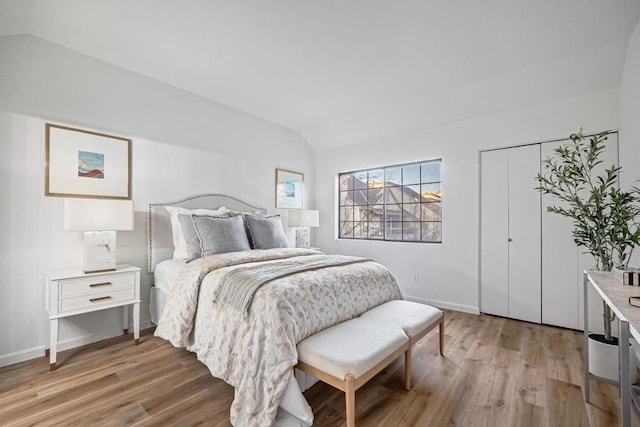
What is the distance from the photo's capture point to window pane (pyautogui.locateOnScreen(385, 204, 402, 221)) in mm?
4348

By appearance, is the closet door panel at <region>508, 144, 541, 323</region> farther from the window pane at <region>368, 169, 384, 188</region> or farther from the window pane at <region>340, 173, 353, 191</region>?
the window pane at <region>340, 173, 353, 191</region>

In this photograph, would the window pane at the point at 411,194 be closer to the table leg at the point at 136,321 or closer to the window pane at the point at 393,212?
the window pane at the point at 393,212

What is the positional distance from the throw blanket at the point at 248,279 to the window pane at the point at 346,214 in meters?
2.54

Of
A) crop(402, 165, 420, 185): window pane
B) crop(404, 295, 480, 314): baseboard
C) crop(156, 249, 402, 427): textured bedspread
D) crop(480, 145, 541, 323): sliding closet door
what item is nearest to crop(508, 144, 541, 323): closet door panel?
crop(480, 145, 541, 323): sliding closet door

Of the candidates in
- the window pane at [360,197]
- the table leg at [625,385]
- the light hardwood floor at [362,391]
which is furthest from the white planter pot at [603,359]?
the window pane at [360,197]

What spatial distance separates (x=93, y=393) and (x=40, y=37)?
2874 mm

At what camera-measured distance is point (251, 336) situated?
175 cm

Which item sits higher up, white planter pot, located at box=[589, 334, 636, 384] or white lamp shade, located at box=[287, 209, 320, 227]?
white lamp shade, located at box=[287, 209, 320, 227]

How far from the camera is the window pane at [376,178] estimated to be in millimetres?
4549

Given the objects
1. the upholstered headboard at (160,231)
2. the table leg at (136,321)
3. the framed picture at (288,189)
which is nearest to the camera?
the table leg at (136,321)

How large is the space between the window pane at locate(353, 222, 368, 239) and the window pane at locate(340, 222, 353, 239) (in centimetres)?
8

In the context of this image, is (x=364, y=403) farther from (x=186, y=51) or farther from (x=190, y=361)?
(x=186, y=51)

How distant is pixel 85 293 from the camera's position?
7.57 ft

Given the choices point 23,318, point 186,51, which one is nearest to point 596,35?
point 186,51
